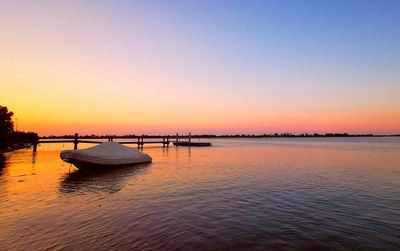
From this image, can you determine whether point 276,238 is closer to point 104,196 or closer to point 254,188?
point 254,188

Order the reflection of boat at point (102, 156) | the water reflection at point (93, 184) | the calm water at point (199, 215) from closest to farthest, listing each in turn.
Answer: the calm water at point (199, 215)
the water reflection at point (93, 184)
the reflection of boat at point (102, 156)

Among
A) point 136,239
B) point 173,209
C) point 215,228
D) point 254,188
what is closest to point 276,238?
point 215,228

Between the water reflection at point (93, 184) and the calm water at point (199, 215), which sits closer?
the calm water at point (199, 215)

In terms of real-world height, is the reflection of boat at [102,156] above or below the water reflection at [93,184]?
above

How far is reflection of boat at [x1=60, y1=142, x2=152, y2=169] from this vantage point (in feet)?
78.0

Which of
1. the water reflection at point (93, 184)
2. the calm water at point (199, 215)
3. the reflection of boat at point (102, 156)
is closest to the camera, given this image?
the calm water at point (199, 215)

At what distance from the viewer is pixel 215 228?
9.34m

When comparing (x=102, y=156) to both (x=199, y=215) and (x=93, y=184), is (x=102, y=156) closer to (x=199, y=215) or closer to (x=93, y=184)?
(x=93, y=184)

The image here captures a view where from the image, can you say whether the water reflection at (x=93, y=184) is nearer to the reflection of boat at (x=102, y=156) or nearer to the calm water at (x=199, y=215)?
the calm water at (x=199, y=215)

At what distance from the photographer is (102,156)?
82.8 feet

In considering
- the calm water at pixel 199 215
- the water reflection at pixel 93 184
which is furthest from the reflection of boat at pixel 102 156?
the calm water at pixel 199 215

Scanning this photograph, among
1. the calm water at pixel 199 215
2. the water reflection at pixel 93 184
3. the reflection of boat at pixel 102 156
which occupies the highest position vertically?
the reflection of boat at pixel 102 156

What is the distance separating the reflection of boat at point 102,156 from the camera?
78.0 ft

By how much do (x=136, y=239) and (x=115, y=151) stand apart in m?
19.9
